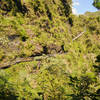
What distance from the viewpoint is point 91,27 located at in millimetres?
14547

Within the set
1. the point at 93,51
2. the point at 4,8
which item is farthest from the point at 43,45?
Result: the point at 93,51

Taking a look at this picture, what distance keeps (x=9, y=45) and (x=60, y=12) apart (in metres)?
5.98

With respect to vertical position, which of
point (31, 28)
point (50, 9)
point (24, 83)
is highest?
point (50, 9)

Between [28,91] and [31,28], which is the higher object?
[31,28]

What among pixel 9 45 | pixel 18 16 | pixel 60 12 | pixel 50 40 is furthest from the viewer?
pixel 60 12

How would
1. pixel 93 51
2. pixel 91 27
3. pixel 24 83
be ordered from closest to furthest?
1. pixel 24 83
2. pixel 93 51
3. pixel 91 27

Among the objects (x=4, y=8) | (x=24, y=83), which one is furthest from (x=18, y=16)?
(x=24, y=83)

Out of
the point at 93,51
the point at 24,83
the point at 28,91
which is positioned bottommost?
the point at 93,51

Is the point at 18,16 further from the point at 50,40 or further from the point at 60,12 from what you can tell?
the point at 60,12

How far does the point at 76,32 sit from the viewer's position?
36.9ft

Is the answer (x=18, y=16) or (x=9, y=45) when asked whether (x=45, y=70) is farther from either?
(x=18, y=16)

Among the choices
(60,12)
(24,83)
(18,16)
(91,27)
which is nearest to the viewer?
(24,83)

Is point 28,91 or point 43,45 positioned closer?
point 28,91

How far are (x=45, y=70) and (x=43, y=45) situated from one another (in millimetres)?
1573
